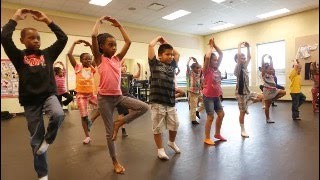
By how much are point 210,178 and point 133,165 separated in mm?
827

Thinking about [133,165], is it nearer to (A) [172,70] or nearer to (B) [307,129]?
(A) [172,70]

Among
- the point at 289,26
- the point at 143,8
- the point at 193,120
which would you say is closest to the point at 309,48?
the point at 289,26

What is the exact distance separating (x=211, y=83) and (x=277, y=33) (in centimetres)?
870

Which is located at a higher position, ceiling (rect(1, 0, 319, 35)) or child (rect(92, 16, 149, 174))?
ceiling (rect(1, 0, 319, 35))

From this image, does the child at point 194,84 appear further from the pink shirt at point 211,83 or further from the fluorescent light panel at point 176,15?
the fluorescent light panel at point 176,15

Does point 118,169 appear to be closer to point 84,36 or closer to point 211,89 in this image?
point 211,89

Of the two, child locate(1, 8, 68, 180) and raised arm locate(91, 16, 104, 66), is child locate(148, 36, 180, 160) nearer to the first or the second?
raised arm locate(91, 16, 104, 66)

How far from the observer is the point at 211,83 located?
3.64 meters

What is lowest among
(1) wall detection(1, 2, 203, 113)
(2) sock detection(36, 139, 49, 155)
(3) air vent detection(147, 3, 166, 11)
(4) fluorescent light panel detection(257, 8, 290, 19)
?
(2) sock detection(36, 139, 49, 155)

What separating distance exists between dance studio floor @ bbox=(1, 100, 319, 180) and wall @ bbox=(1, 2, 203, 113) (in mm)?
5319

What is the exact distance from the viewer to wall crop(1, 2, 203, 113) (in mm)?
8656

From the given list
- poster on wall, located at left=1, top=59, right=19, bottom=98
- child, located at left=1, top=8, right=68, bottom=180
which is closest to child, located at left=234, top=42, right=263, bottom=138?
child, located at left=1, top=8, right=68, bottom=180

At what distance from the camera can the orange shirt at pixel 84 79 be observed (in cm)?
390

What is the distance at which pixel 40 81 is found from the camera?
204 centimetres
